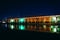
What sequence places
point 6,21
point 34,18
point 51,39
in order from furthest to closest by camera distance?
point 6,21, point 34,18, point 51,39

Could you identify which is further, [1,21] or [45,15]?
[1,21]

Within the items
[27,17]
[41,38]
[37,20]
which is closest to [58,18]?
[37,20]

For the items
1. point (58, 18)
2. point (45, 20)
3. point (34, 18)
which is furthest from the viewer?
point (34, 18)

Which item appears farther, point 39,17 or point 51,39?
point 39,17

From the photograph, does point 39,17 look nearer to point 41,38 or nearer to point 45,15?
point 45,15

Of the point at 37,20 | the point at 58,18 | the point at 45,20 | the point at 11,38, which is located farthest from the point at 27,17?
the point at 11,38

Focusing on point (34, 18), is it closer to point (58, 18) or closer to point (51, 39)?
point (58, 18)

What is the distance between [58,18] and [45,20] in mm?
2970

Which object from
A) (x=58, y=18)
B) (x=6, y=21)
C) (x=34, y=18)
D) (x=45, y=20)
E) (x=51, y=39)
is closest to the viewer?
(x=51, y=39)

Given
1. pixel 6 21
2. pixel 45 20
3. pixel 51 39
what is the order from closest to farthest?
1. pixel 51 39
2. pixel 45 20
3. pixel 6 21

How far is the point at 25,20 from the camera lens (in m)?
33.7

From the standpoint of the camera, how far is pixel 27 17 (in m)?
33.7

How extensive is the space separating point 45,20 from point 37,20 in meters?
2.09

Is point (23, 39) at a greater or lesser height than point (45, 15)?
lesser
